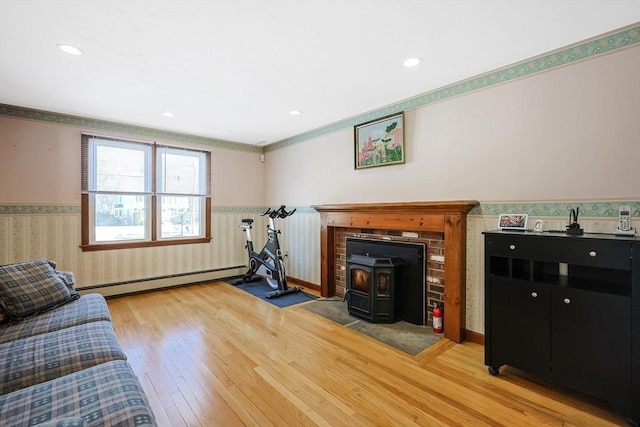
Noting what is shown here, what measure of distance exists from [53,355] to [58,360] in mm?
74

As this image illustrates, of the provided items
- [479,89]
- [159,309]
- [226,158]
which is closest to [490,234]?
[479,89]

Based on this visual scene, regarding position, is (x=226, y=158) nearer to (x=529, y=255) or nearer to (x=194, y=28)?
(x=194, y=28)

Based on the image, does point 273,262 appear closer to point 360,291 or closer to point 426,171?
point 360,291

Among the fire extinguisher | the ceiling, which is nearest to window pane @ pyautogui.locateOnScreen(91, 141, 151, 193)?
the ceiling

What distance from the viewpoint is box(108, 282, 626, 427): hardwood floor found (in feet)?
5.97

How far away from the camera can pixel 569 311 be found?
1952mm

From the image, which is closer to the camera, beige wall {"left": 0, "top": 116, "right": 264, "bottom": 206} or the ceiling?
the ceiling

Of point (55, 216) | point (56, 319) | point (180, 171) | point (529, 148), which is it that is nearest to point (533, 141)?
point (529, 148)

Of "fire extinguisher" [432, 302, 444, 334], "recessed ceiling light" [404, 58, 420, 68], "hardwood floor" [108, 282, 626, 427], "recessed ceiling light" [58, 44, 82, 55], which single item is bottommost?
"hardwood floor" [108, 282, 626, 427]

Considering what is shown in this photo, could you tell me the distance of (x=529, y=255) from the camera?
212cm

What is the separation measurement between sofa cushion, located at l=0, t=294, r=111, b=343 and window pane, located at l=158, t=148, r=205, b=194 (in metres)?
2.59

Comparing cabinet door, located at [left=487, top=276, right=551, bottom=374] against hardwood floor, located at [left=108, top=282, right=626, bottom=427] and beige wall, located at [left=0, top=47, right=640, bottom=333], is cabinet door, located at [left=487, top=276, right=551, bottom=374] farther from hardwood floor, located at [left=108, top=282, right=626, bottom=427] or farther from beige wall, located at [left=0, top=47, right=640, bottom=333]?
beige wall, located at [left=0, top=47, right=640, bottom=333]

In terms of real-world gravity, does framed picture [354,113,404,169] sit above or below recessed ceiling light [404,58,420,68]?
below

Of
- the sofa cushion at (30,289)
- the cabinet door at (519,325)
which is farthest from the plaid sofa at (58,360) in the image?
the cabinet door at (519,325)
